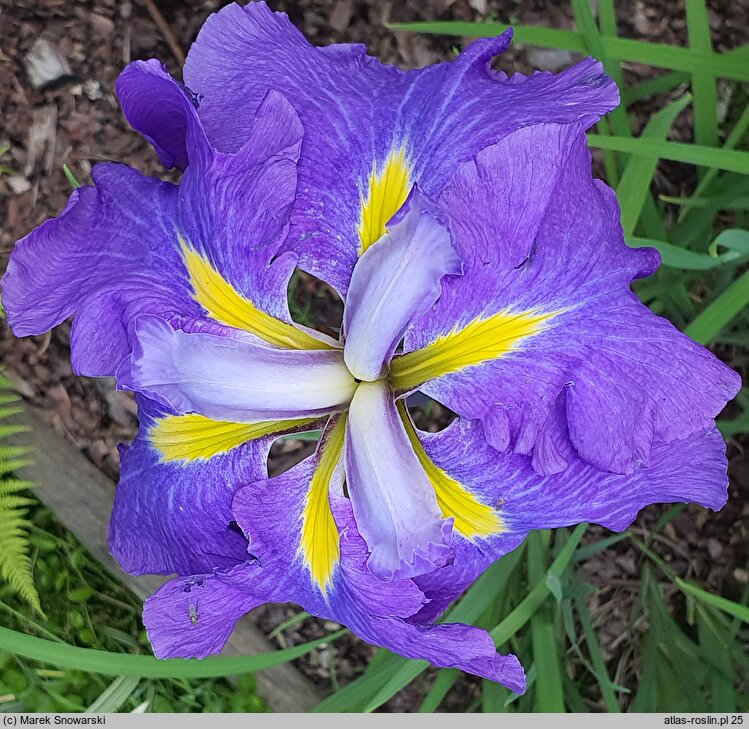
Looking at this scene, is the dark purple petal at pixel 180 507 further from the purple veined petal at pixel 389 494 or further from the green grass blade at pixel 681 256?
the green grass blade at pixel 681 256

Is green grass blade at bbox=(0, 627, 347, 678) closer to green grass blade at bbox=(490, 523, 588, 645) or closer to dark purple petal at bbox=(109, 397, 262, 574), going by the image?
dark purple petal at bbox=(109, 397, 262, 574)

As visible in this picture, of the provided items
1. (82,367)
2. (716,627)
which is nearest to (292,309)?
(82,367)

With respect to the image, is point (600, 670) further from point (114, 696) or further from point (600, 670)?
point (114, 696)

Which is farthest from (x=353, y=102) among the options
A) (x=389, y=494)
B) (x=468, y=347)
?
(x=389, y=494)

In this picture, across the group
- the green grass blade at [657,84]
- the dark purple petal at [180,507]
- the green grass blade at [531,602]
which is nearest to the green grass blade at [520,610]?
the green grass blade at [531,602]

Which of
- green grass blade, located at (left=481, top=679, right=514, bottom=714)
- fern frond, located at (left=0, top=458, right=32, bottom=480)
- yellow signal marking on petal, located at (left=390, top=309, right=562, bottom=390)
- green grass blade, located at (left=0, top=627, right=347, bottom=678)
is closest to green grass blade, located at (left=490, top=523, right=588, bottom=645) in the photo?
green grass blade, located at (left=481, top=679, right=514, bottom=714)

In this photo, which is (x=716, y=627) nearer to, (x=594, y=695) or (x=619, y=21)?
(x=594, y=695)
